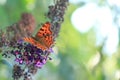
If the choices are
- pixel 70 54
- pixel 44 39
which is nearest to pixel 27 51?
pixel 44 39

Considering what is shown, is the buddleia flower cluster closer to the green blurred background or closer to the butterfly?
the butterfly

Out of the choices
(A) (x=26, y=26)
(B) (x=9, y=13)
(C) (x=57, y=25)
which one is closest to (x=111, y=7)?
(B) (x=9, y=13)

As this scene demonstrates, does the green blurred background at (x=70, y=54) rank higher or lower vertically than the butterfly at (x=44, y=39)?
higher

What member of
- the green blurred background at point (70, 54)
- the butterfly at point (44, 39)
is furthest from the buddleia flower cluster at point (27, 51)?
the green blurred background at point (70, 54)

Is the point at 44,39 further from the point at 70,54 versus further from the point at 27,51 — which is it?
the point at 70,54

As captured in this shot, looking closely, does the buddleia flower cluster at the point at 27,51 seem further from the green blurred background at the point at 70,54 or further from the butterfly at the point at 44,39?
the green blurred background at the point at 70,54

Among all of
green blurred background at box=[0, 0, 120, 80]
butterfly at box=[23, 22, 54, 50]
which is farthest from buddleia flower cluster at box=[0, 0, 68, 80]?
green blurred background at box=[0, 0, 120, 80]
